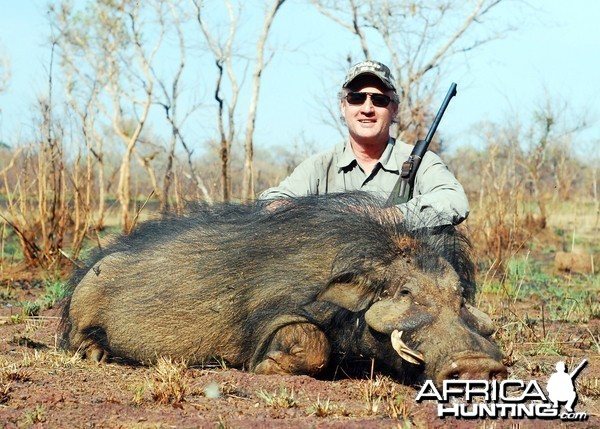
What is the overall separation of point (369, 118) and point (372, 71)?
0.87 feet

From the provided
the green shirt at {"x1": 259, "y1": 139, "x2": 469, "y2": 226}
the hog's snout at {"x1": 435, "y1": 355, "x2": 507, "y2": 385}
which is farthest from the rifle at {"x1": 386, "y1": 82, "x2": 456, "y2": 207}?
the hog's snout at {"x1": 435, "y1": 355, "x2": 507, "y2": 385}

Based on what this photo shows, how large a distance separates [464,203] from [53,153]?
4.95m

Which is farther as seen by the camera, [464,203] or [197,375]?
[464,203]

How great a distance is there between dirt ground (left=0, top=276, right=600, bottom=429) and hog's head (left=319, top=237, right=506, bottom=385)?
144mm

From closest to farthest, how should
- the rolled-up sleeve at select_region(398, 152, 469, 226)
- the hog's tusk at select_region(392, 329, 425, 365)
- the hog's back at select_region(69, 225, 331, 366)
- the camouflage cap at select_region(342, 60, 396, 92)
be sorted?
1. the hog's tusk at select_region(392, 329, 425, 365)
2. the hog's back at select_region(69, 225, 331, 366)
3. the rolled-up sleeve at select_region(398, 152, 469, 226)
4. the camouflage cap at select_region(342, 60, 396, 92)

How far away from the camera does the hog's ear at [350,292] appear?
122 inches

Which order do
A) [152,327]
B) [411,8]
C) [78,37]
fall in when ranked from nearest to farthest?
[152,327] → [411,8] → [78,37]

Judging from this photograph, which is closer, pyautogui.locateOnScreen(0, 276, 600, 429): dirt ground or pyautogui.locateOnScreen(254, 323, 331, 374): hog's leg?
pyautogui.locateOnScreen(0, 276, 600, 429): dirt ground

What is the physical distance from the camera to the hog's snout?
103 inches

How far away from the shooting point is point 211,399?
2.84 m

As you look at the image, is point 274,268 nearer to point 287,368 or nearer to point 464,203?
point 287,368

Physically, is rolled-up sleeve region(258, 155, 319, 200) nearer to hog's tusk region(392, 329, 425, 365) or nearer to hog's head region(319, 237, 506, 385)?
hog's head region(319, 237, 506, 385)

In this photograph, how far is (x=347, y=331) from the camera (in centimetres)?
318

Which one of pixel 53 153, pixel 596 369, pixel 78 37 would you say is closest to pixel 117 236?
pixel 596 369
